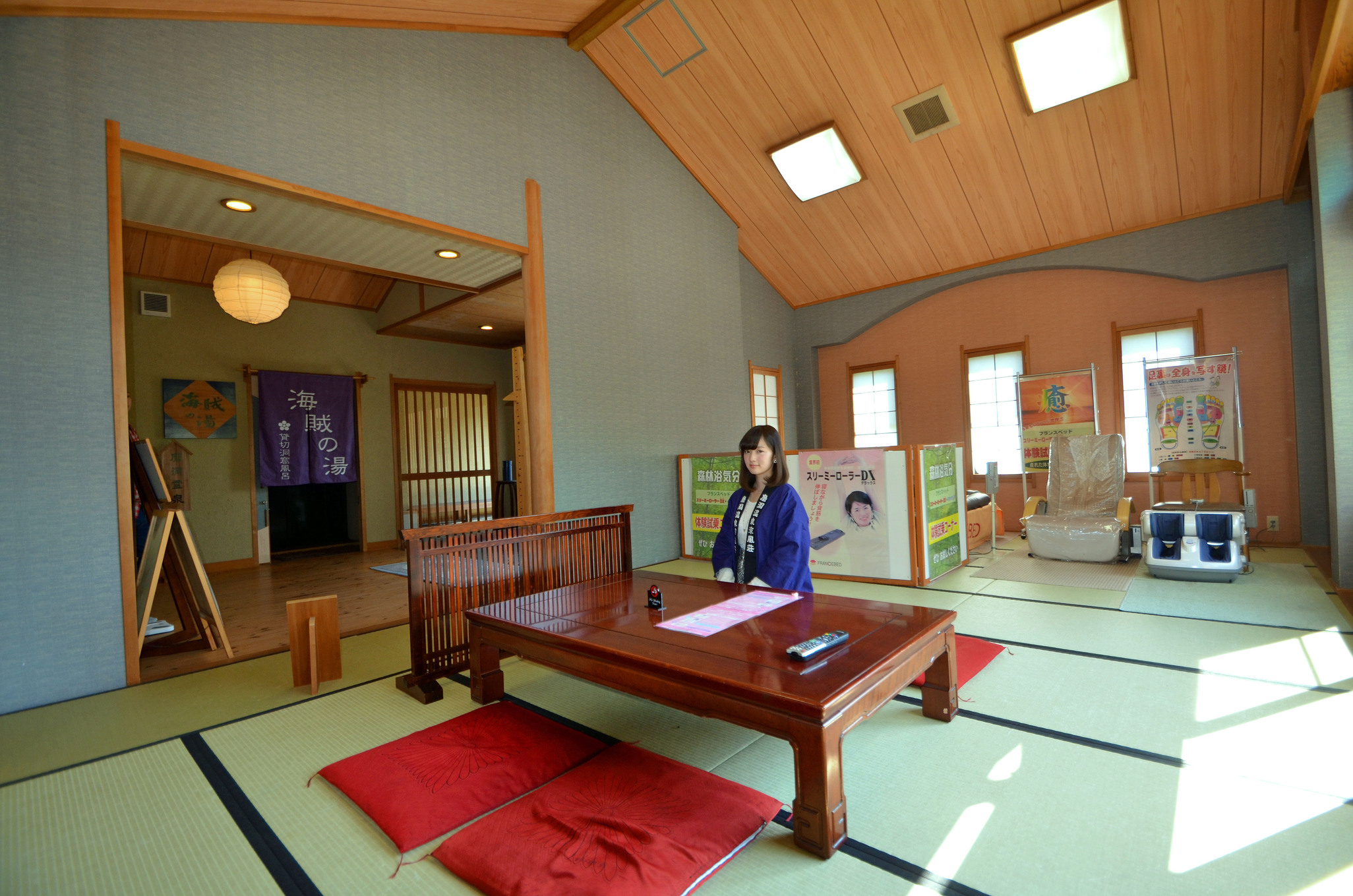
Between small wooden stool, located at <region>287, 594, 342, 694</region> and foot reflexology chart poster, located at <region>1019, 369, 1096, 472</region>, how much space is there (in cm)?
606

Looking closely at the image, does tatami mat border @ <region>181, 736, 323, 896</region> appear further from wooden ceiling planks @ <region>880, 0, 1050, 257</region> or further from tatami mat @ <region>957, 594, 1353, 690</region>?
wooden ceiling planks @ <region>880, 0, 1050, 257</region>

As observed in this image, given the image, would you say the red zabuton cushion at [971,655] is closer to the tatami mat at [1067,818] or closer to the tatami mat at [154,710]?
the tatami mat at [1067,818]

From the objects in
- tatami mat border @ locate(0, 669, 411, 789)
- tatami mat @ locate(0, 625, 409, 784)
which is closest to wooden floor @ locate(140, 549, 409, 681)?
tatami mat @ locate(0, 625, 409, 784)

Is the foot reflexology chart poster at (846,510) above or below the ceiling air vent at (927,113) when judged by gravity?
below

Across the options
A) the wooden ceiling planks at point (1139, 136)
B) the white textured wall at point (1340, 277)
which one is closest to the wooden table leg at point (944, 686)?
the white textured wall at point (1340, 277)

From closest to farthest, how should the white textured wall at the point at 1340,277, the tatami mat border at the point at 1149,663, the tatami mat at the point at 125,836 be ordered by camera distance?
the tatami mat at the point at 125,836, the tatami mat border at the point at 1149,663, the white textured wall at the point at 1340,277

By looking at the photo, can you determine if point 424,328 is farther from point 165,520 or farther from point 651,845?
point 651,845

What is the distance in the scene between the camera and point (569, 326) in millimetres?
4730

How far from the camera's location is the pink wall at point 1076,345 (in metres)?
5.37

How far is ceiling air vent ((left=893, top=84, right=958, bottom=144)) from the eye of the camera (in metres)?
4.85

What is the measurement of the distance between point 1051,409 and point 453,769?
6.45 m

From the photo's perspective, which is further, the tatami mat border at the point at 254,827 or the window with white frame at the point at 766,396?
the window with white frame at the point at 766,396

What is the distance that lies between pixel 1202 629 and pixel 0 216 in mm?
5767

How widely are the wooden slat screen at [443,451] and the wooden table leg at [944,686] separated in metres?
6.07
